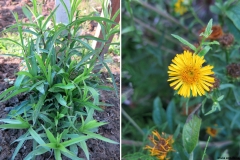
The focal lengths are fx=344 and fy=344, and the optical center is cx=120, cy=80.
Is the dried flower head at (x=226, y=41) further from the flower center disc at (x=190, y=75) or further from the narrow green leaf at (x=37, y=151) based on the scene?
the narrow green leaf at (x=37, y=151)

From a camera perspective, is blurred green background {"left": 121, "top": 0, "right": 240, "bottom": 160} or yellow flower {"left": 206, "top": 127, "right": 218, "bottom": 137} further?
yellow flower {"left": 206, "top": 127, "right": 218, "bottom": 137}

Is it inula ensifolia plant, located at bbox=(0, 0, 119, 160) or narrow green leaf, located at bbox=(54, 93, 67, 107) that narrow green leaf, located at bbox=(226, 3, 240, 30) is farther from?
narrow green leaf, located at bbox=(54, 93, 67, 107)

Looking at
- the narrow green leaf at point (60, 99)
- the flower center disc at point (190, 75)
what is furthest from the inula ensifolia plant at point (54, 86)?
the flower center disc at point (190, 75)

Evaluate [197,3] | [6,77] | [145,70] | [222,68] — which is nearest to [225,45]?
[222,68]

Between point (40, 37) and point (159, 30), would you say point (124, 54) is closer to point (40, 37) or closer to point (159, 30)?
point (159, 30)

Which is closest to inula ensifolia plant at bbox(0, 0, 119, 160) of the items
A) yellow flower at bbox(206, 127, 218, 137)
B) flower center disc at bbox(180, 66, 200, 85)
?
flower center disc at bbox(180, 66, 200, 85)

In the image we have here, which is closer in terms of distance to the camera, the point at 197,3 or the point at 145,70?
the point at 145,70
